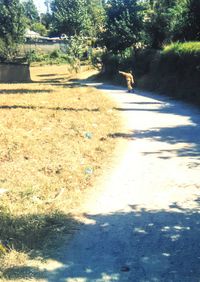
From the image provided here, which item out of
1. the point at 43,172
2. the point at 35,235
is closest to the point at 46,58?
the point at 43,172

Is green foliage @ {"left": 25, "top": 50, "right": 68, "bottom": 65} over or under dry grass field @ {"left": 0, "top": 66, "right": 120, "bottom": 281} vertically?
over

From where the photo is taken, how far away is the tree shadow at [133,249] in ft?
17.9

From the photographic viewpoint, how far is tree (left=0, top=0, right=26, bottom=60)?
182 feet

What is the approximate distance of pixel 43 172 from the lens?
9695 mm

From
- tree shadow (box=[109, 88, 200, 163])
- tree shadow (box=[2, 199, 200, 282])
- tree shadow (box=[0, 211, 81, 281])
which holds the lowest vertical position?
tree shadow (box=[109, 88, 200, 163])

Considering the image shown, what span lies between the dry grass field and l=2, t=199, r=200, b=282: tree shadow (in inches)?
11.5

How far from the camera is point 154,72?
1272 inches

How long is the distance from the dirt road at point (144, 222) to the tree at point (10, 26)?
46.0 m

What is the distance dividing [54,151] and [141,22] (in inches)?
1353

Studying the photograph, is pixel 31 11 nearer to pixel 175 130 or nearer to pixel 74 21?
pixel 74 21

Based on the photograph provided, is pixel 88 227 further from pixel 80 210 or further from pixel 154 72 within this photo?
pixel 154 72

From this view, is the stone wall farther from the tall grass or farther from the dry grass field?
the dry grass field

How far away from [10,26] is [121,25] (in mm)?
19226

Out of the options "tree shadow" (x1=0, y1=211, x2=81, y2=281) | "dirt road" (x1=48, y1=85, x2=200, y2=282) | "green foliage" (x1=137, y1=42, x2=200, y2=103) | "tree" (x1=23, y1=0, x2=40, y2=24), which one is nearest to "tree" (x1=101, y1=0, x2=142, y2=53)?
"green foliage" (x1=137, y1=42, x2=200, y2=103)
